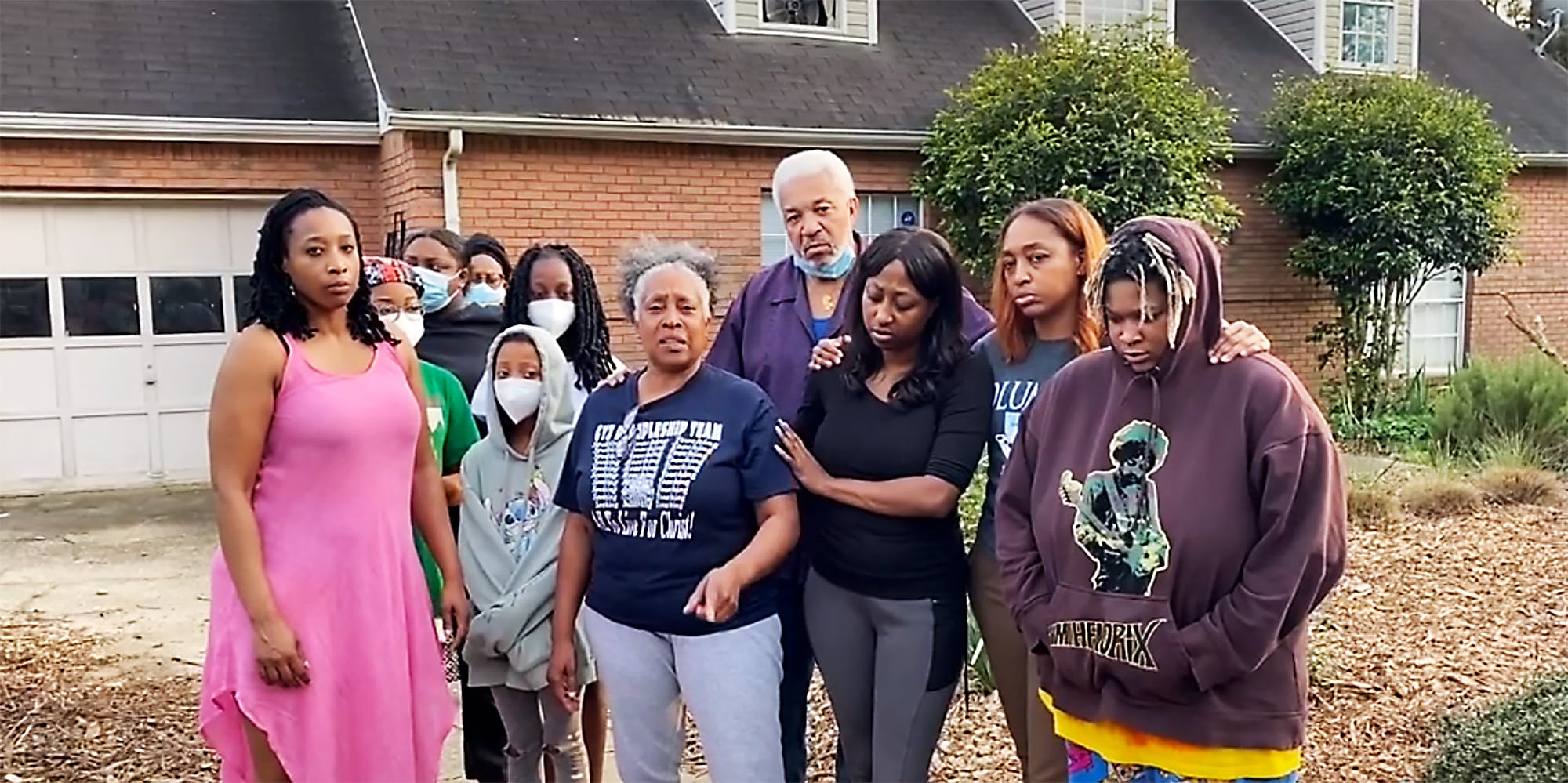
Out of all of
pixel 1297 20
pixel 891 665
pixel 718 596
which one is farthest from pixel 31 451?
pixel 1297 20

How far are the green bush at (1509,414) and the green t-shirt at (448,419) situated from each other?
8.63 meters

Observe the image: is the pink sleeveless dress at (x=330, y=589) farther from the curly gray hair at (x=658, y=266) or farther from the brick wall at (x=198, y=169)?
the brick wall at (x=198, y=169)

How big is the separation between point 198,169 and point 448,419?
784 centimetres

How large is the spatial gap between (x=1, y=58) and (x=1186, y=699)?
1101cm

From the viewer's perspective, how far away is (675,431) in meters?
2.99

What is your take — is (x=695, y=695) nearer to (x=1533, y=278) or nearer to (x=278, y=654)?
(x=278, y=654)

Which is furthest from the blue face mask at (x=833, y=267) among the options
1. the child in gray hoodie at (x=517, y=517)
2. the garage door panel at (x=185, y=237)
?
the garage door panel at (x=185, y=237)

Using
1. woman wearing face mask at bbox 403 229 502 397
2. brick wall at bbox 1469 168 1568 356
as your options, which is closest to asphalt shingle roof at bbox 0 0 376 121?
woman wearing face mask at bbox 403 229 502 397

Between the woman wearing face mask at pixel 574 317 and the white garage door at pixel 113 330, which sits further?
the white garage door at pixel 113 330

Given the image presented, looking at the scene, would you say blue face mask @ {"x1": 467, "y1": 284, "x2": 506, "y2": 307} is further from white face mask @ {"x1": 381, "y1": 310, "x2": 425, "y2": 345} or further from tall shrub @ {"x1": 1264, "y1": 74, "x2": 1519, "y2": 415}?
tall shrub @ {"x1": 1264, "y1": 74, "x2": 1519, "y2": 415}

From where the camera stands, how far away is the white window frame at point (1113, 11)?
13766 millimetres

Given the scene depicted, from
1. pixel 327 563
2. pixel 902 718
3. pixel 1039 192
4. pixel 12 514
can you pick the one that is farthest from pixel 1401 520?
pixel 12 514

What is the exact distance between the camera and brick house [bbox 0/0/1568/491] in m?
10.1

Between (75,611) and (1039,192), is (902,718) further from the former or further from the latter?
(1039,192)
